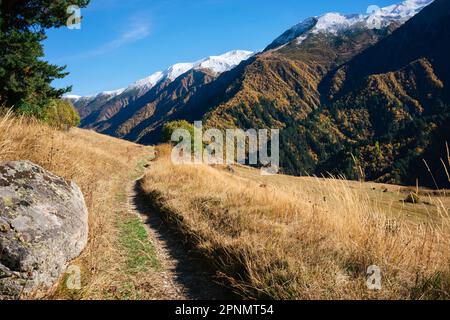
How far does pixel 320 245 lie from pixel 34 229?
460 centimetres

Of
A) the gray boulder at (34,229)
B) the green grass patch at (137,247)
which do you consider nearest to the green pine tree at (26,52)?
the green grass patch at (137,247)

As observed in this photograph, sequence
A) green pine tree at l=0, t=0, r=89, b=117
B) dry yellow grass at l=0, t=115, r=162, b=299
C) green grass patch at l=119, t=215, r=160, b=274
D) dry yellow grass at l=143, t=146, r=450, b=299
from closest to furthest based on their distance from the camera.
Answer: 1. dry yellow grass at l=143, t=146, r=450, b=299
2. dry yellow grass at l=0, t=115, r=162, b=299
3. green grass patch at l=119, t=215, r=160, b=274
4. green pine tree at l=0, t=0, r=89, b=117

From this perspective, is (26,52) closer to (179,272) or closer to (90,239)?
(90,239)

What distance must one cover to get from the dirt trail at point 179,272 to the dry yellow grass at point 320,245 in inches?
11.7

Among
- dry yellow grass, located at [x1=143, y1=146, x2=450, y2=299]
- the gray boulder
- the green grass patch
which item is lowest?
the green grass patch

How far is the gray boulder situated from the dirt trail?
182cm

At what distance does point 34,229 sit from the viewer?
4.61 m

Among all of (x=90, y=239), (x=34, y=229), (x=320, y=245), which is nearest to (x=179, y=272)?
(x=90, y=239)

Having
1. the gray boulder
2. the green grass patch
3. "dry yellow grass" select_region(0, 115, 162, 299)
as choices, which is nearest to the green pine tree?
"dry yellow grass" select_region(0, 115, 162, 299)

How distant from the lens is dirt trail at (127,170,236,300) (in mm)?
5859

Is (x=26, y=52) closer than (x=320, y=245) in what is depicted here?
No

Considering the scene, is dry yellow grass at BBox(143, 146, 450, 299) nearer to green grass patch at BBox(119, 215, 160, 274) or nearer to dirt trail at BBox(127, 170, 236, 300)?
dirt trail at BBox(127, 170, 236, 300)

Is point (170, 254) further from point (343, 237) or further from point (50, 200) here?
point (343, 237)

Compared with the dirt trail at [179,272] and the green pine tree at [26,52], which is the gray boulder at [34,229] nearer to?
the dirt trail at [179,272]
